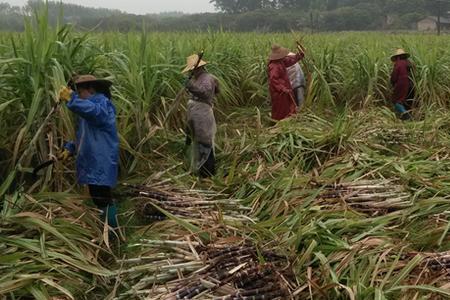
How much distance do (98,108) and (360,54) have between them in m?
4.49

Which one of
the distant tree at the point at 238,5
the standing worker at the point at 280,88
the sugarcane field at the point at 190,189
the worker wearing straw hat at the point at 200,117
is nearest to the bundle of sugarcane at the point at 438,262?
the sugarcane field at the point at 190,189

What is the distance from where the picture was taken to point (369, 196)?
3.31 metres

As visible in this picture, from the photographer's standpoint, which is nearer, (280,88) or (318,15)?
(280,88)

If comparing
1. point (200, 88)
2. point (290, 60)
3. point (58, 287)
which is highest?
point (290, 60)

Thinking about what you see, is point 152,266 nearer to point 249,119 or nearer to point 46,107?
point 46,107

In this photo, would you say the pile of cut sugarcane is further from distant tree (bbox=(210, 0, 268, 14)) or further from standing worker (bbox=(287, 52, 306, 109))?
distant tree (bbox=(210, 0, 268, 14))

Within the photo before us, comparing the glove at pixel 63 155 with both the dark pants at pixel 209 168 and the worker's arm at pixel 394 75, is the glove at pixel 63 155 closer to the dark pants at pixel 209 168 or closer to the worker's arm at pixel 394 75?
the dark pants at pixel 209 168

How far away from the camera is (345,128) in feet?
14.5

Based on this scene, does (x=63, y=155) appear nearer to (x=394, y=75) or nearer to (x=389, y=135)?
(x=389, y=135)

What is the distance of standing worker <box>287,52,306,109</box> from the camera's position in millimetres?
5734

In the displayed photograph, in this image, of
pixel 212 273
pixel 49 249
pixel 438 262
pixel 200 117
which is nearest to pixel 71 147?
pixel 49 249

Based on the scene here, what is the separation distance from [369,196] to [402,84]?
A: 312 centimetres

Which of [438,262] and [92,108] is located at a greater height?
[92,108]

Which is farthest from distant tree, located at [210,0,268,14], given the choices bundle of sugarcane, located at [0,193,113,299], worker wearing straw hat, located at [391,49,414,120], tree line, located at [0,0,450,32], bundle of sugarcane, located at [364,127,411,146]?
bundle of sugarcane, located at [0,193,113,299]
